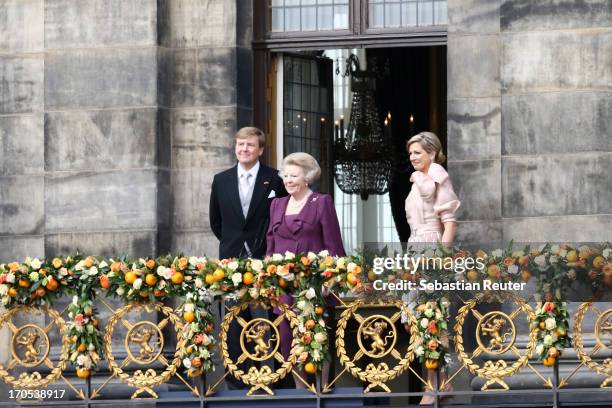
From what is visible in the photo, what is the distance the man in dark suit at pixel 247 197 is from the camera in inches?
575

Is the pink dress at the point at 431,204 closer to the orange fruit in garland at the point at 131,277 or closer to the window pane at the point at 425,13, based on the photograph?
the orange fruit in garland at the point at 131,277

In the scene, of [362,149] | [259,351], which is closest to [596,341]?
[259,351]

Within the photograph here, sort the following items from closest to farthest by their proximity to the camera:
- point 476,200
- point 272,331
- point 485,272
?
point 485,272 → point 272,331 → point 476,200

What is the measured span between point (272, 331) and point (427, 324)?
5.64ft

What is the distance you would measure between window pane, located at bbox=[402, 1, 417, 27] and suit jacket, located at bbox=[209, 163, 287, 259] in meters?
2.56

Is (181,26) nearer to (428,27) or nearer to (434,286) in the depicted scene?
(428,27)

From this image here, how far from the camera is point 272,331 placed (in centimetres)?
1420

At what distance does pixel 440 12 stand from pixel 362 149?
4.68 meters

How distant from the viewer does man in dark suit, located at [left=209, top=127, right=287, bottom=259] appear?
14.6 m

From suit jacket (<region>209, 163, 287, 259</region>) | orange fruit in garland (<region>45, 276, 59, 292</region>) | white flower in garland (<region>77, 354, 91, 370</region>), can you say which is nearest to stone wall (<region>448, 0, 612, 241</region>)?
suit jacket (<region>209, 163, 287, 259</region>)

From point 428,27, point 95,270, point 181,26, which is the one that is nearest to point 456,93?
point 428,27

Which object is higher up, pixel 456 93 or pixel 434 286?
pixel 456 93

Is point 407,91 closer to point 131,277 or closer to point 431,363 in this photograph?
point 131,277

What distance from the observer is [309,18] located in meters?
16.8
